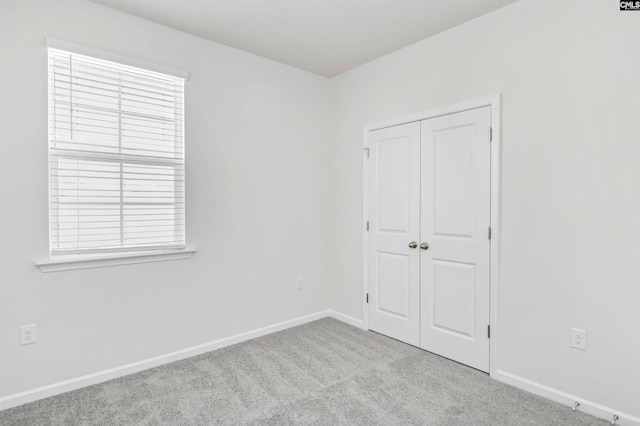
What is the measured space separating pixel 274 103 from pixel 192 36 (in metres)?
0.93

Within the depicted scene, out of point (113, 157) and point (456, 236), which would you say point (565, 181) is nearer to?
point (456, 236)

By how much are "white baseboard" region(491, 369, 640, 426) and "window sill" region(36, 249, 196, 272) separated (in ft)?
8.59

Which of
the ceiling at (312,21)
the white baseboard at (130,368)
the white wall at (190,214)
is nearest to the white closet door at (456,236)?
the ceiling at (312,21)

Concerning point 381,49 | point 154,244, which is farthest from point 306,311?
point 381,49

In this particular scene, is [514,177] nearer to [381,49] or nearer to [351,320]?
[381,49]

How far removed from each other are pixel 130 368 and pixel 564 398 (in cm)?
303

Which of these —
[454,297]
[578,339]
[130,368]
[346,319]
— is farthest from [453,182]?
[130,368]

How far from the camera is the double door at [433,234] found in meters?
2.71

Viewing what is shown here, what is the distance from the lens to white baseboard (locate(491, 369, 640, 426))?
2.05m

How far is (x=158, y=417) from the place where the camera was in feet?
6.97

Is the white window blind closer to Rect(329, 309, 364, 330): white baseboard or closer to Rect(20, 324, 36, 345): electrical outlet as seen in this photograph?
Rect(20, 324, 36, 345): electrical outlet

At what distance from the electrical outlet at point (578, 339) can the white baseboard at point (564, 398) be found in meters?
0.32

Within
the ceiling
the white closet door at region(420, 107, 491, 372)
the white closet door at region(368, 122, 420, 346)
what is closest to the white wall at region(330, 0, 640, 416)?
the white closet door at region(420, 107, 491, 372)

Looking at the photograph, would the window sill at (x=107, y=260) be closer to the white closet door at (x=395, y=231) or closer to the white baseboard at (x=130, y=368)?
the white baseboard at (x=130, y=368)
